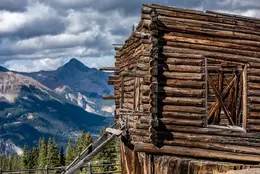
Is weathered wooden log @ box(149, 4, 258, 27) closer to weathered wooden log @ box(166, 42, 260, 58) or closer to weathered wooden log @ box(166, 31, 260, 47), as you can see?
weathered wooden log @ box(166, 31, 260, 47)

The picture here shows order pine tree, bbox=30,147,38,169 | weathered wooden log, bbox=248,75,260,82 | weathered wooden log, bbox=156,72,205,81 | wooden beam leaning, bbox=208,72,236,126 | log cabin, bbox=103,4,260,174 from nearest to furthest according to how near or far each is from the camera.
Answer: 1. log cabin, bbox=103,4,260,174
2. weathered wooden log, bbox=156,72,205,81
3. weathered wooden log, bbox=248,75,260,82
4. wooden beam leaning, bbox=208,72,236,126
5. pine tree, bbox=30,147,38,169

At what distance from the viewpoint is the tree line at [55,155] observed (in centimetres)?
6256

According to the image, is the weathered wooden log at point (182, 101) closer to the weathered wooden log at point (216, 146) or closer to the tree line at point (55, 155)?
the weathered wooden log at point (216, 146)

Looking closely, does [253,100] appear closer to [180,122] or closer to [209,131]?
[209,131]

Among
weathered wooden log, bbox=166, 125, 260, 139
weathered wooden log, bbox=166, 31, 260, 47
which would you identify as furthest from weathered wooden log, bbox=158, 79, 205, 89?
weathered wooden log, bbox=166, 31, 260, 47

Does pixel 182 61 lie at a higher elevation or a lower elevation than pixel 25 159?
higher

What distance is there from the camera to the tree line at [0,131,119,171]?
2463 inches

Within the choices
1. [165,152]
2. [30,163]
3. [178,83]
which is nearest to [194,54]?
[178,83]

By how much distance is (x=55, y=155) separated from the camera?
258 feet

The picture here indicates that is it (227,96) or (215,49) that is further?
(227,96)

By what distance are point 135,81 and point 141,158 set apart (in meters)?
4.35

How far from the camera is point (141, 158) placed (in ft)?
53.4

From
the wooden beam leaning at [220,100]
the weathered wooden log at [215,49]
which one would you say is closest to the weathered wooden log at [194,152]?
the wooden beam leaning at [220,100]

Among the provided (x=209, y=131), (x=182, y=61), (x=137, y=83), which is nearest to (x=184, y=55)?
(x=182, y=61)
